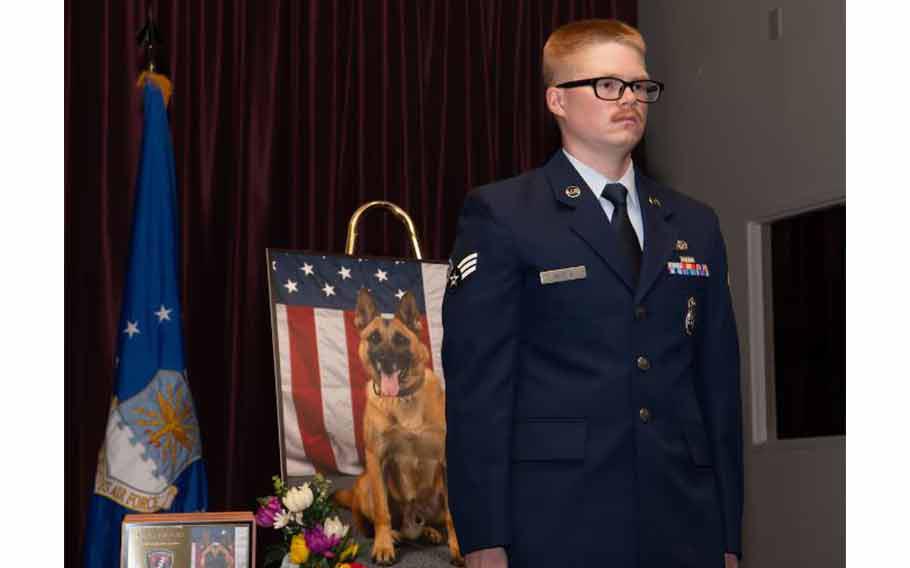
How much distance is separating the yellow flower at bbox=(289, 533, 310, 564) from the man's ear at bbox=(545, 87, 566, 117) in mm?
1546

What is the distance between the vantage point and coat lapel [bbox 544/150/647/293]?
1.92 meters

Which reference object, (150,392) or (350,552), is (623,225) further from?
(150,392)

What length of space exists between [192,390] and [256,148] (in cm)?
92

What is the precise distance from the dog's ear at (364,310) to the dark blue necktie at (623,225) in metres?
1.88

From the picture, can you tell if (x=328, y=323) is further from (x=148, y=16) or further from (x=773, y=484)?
(x=773, y=484)

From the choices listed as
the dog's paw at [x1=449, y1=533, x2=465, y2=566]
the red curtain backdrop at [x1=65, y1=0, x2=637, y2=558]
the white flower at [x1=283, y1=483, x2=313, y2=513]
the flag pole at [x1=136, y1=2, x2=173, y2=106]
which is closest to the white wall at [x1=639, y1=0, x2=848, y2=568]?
the red curtain backdrop at [x1=65, y1=0, x2=637, y2=558]

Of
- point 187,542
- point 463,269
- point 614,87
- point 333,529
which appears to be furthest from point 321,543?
point 614,87

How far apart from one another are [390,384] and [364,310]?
26 centimetres

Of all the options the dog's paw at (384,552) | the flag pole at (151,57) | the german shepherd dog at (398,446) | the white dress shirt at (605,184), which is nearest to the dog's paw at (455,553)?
the german shepherd dog at (398,446)

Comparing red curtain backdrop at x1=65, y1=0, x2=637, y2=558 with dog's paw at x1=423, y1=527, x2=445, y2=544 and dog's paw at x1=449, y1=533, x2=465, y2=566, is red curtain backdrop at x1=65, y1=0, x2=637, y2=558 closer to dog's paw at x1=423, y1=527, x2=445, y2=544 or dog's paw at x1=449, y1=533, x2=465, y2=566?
dog's paw at x1=423, y1=527, x2=445, y2=544

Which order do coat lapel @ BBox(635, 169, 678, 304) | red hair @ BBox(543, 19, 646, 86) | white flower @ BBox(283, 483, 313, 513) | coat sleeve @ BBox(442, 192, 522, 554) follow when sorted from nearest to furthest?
coat sleeve @ BBox(442, 192, 522, 554), coat lapel @ BBox(635, 169, 678, 304), red hair @ BBox(543, 19, 646, 86), white flower @ BBox(283, 483, 313, 513)

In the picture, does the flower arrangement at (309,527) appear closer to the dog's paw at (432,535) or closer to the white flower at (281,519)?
the white flower at (281,519)

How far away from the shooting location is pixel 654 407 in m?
1.86
